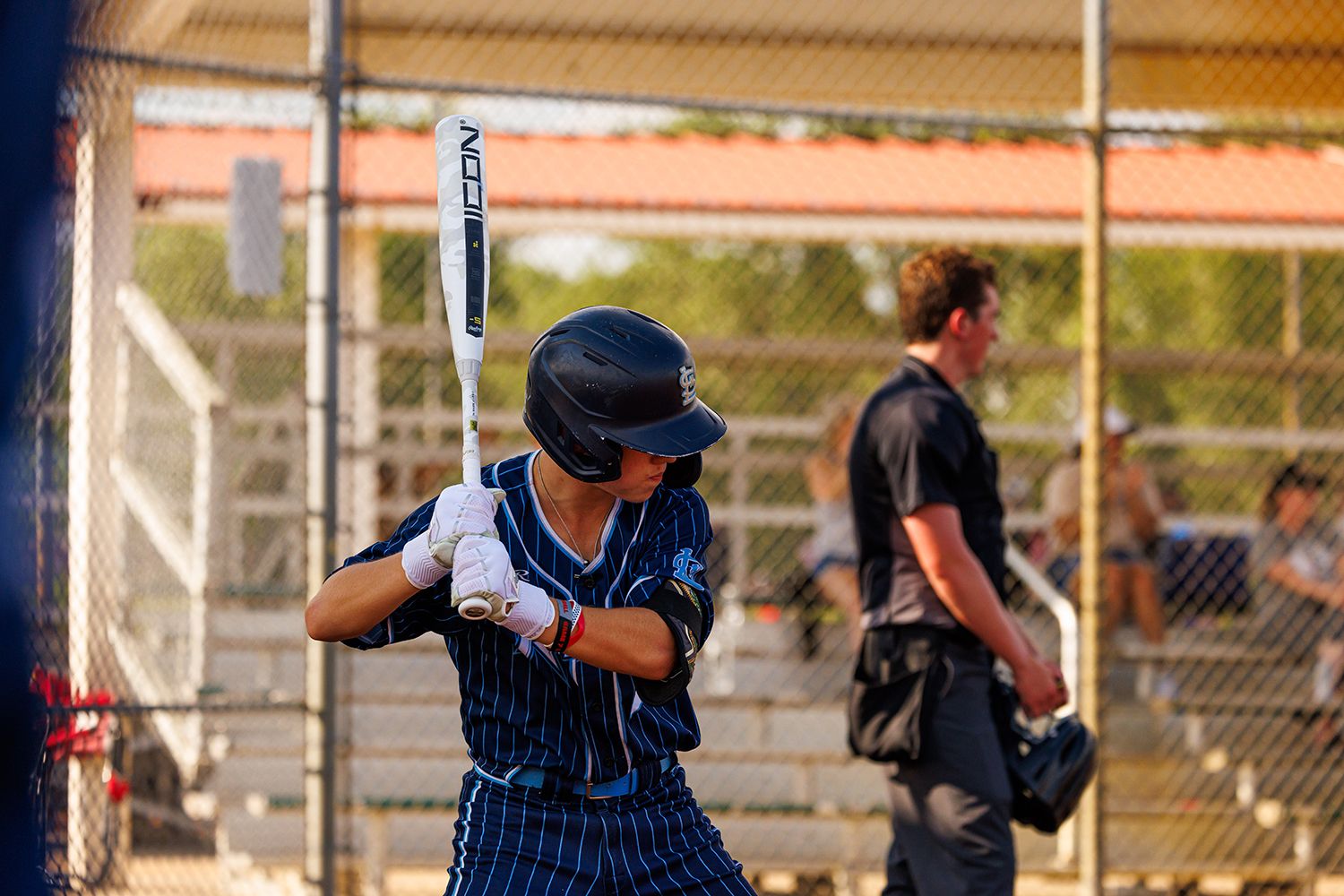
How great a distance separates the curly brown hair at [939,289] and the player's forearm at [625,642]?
80.3 inches

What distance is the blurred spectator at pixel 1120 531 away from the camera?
807 cm

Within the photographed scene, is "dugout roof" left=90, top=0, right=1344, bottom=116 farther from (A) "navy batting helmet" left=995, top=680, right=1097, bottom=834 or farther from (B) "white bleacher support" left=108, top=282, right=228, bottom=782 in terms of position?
(A) "navy batting helmet" left=995, top=680, right=1097, bottom=834

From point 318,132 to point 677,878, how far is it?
125 inches

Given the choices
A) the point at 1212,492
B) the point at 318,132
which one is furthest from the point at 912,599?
the point at 1212,492

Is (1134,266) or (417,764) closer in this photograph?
(417,764)

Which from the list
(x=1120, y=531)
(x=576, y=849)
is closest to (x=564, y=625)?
(x=576, y=849)

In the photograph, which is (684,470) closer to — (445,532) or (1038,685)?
(445,532)

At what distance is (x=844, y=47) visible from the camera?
8609mm

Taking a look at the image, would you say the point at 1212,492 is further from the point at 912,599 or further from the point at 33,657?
the point at 33,657

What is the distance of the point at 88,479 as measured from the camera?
5.21 meters

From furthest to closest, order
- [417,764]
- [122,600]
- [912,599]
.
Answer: [417,764] → [122,600] → [912,599]

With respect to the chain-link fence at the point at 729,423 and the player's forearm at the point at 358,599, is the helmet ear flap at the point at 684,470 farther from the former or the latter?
the chain-link fence at the point at 729,423

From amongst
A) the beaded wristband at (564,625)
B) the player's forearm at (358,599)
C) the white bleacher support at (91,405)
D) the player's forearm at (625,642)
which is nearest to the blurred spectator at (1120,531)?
the white bleacher support at (91,405)

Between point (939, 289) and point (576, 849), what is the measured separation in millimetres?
2273
